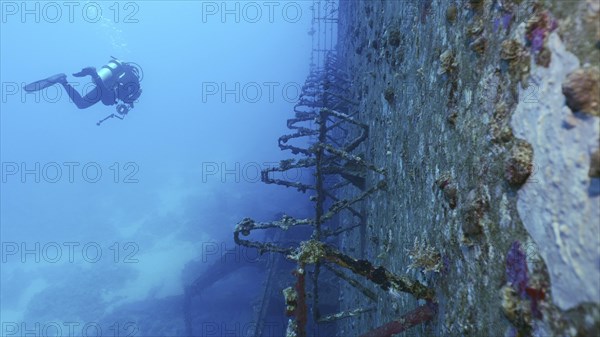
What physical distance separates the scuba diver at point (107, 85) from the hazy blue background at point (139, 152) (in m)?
9.94

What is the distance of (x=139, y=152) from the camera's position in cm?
6184

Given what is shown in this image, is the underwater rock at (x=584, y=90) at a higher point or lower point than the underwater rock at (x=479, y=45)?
lower

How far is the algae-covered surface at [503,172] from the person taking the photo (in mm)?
1220

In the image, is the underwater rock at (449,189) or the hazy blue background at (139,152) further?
the hazy blue background at (139,152)

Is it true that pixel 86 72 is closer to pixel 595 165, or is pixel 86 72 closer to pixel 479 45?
pixel 479 45

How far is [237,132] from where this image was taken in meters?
63.1

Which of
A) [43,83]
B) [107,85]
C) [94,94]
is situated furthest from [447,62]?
[43,83]

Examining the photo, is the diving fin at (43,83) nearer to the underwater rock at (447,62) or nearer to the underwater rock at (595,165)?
the underwater rock at (447,62)

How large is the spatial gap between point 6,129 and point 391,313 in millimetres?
95759

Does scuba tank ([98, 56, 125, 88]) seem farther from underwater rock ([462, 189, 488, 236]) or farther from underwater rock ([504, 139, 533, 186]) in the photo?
underwater rock ([504, 139, 533, 186])

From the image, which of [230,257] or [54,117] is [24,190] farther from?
[54,117]

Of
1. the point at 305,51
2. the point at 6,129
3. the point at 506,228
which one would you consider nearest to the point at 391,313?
the point at 506,228

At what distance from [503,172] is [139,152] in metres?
65.8

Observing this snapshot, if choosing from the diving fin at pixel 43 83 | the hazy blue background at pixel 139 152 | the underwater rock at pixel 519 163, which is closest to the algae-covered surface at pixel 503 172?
the underwater rock at pixel 519 163
